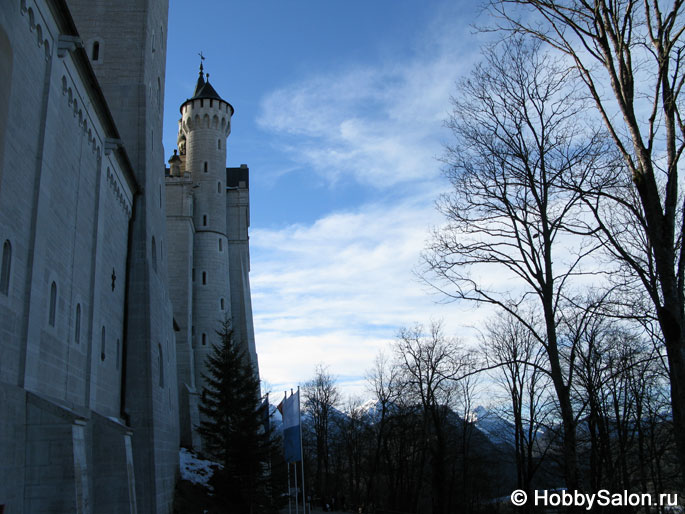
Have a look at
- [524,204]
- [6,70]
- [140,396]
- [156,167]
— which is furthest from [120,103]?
[524,204]

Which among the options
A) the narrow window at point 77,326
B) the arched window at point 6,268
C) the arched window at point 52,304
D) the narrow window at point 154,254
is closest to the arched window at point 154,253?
the narrow window at point 154,254

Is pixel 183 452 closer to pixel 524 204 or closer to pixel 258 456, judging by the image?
pixel 258 456

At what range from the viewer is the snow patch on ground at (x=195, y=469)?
87.3ft

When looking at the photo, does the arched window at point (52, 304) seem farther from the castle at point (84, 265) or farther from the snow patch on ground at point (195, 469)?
the snow patch on ground at point (195, 469)

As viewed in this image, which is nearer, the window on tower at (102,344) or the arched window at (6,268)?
the arched window at (6,268)

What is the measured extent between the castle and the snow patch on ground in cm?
361

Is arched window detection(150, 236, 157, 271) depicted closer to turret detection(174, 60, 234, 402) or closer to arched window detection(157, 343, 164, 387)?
arched window detection(157, 343, 164, 387)

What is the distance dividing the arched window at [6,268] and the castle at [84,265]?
19 mm

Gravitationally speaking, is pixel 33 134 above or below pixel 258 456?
above

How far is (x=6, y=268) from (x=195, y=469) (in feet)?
69.0

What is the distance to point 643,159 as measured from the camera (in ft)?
25.1

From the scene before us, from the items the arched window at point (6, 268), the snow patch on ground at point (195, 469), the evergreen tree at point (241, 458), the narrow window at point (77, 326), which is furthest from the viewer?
the snow patch on ground at point (195, 469)

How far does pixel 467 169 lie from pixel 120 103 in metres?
14.9

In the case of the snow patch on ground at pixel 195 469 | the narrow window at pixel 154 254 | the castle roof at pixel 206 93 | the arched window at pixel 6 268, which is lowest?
the snow patch on ground at pixel 195 469
